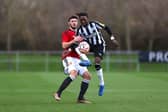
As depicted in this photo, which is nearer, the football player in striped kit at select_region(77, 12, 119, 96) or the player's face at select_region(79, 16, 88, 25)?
the player's face at select_region(79, 16, 88, 25)

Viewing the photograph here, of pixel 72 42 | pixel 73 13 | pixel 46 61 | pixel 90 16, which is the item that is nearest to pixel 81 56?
pixel 72 42

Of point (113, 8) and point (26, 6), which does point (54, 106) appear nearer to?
point (113, 8)

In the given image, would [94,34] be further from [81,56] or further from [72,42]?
[72,42]

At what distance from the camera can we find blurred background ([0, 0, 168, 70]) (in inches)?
2143

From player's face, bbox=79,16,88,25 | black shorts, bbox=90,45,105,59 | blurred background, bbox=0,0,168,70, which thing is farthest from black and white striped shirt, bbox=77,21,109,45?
blurred background, bbox=0,0,168,70

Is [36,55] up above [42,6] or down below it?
below

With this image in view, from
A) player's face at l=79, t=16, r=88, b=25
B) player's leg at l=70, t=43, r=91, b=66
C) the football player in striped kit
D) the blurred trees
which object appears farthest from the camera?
the blurred trees

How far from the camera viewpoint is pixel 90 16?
5422 centimetres

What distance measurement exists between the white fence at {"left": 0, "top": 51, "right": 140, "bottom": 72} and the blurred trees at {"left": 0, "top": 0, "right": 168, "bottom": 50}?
986 centimetres

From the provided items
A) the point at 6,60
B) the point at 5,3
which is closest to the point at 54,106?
the point at 6,60

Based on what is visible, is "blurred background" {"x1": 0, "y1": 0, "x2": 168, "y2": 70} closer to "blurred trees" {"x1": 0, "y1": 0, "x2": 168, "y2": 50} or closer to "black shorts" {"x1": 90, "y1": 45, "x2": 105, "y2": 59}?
"blurred trees" {"x1": 0, "y1": 0, "x2": 168, "y2": 50}

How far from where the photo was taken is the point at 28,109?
507 inches

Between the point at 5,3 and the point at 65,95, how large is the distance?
110 feet

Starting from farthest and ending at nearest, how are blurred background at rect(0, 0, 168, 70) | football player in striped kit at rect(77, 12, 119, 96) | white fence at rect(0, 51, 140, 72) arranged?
blurred background at rect(0, 0, 168, 70)
white fence at rect(0, 51, 140, 72)
football player in striped kit at rect(77, 12, 119, 96)
